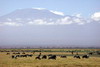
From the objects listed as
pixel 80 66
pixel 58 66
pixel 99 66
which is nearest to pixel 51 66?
pixel 58 66

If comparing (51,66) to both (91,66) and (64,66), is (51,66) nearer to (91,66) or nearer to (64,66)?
(64,66)

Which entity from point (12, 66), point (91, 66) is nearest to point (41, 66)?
point (12, 66)

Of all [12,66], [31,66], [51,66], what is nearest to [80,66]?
[51,66]

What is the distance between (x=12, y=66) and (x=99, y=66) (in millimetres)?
15215

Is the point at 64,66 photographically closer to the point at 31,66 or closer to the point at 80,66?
the point at 80,66

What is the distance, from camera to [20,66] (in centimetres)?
3775

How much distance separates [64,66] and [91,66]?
4.87 meters

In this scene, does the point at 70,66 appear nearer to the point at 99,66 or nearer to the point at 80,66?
the point at 80,66

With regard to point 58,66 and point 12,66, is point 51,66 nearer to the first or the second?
point 58,66

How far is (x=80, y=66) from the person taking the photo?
3922 centimetres

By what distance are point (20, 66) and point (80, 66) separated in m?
10.6

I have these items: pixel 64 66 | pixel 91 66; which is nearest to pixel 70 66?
pixel 64 66

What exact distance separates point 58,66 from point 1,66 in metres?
9.92

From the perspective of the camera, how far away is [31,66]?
38.4m
